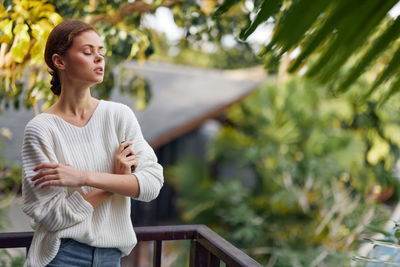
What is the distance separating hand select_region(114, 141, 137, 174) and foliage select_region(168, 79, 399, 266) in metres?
3.05

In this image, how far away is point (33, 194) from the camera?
3.17ft

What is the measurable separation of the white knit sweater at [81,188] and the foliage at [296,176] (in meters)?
3.00

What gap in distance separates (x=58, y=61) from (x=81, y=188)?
0.32 meters

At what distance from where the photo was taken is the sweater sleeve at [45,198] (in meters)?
0.95

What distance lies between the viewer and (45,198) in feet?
3.15

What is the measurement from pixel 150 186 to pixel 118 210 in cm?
12

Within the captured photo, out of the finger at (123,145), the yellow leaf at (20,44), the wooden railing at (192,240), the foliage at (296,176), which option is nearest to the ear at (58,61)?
the finger at (123,145)

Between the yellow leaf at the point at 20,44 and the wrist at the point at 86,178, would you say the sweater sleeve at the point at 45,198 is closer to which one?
the wrist at the point at 86,178

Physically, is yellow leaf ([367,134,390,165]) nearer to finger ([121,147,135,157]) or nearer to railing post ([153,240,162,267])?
railing post ([153,240,162,267])

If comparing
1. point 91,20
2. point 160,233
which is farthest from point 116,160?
point 91,20

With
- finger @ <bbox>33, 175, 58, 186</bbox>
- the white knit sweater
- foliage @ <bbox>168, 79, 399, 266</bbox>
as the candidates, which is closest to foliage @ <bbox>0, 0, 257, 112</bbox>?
the white knit sweater

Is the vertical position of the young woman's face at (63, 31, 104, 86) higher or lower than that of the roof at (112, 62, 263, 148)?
lower

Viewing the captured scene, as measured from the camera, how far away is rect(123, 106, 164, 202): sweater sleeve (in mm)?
1022

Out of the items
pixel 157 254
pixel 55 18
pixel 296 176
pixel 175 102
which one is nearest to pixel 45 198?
pixel 157 254
